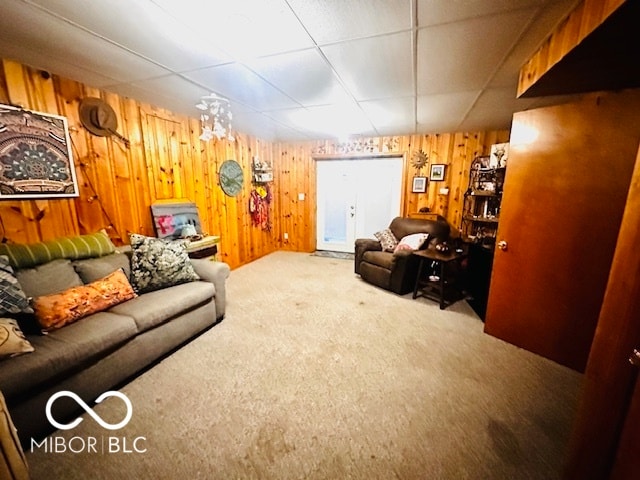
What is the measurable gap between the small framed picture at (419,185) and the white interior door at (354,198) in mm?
277

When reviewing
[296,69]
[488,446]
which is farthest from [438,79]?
[488,446]

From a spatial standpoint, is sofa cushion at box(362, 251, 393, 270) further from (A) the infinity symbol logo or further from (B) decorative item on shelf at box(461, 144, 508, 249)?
(A) the infinity symbol logo

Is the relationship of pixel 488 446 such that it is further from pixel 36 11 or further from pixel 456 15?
pixel 36 11

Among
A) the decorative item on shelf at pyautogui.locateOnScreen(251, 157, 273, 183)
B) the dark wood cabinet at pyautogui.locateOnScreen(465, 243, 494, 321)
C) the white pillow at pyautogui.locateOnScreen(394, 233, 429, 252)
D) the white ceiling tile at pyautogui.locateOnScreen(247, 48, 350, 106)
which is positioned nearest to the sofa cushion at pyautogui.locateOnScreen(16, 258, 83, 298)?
the white ceiling tile at pyautogui.locateOnScreen(247, 48, 350, 106)

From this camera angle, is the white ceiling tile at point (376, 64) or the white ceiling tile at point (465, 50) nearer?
the white ceiling tile at point (465, 50)

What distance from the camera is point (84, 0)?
1.32 m

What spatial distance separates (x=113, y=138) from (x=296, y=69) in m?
2.05

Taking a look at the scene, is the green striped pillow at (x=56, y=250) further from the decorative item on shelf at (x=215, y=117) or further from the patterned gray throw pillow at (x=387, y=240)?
the patterned gray throw pillow at (x=387, y=240)

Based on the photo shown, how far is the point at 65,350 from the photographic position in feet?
4.72

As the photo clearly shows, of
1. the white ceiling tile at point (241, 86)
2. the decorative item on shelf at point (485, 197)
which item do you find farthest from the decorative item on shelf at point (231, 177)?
the decorative item on shelf at point (485, 197)

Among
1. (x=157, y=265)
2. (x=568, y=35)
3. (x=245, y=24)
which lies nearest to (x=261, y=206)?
(x=157, y=265)

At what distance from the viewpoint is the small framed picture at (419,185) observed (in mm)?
4512

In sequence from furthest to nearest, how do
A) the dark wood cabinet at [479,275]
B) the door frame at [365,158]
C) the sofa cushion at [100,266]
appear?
the door frame at [365,158]
the dark wood cabinet at [479,275]
the sofa cushion at [100,266]

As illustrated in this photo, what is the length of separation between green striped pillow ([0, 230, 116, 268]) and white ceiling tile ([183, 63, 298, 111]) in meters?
1.65
